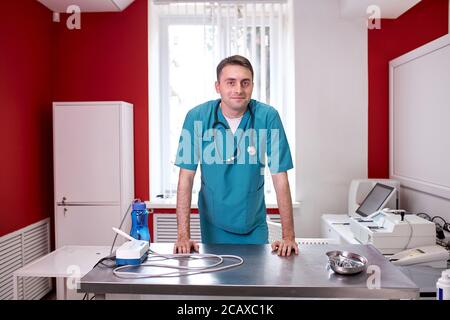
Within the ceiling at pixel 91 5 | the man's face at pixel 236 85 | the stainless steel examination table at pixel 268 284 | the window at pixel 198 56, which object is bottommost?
the stainless steel examination table at pixel 268 284

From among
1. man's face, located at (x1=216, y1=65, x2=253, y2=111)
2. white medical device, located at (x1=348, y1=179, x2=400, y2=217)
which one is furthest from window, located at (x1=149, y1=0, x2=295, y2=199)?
man's face, located at (x1=216, y1=65, x2=253, y2=111)

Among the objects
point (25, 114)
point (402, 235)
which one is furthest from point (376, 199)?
point (25, 114)

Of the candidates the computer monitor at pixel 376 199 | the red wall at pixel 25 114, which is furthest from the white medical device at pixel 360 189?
the red wall at pixel 25 114

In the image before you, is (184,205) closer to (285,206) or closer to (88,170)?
(285,206)

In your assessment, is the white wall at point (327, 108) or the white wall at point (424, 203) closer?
the white wall at point (424, 203)

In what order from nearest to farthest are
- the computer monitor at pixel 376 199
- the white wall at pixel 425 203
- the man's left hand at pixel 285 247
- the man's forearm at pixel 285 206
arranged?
the man's left hand at pixel 285 247
the man's forearm at pixel 285 206
the white wall at pixel 425 203
the computer monitor at pixel 376 199

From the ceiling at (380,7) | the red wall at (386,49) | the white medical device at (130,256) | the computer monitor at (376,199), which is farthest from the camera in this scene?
the red wall at (386,49)

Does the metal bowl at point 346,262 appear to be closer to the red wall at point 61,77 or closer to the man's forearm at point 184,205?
the man's forearm at point 184,205

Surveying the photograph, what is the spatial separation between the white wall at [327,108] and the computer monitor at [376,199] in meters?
0.50

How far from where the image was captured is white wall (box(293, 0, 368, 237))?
3.68m

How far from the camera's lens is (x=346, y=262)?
4.74ft

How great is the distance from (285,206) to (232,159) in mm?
352

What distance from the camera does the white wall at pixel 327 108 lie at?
12.1 ft

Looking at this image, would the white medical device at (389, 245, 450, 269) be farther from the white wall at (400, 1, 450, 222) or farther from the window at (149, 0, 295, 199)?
the window at (149, 0, 295, 199)
